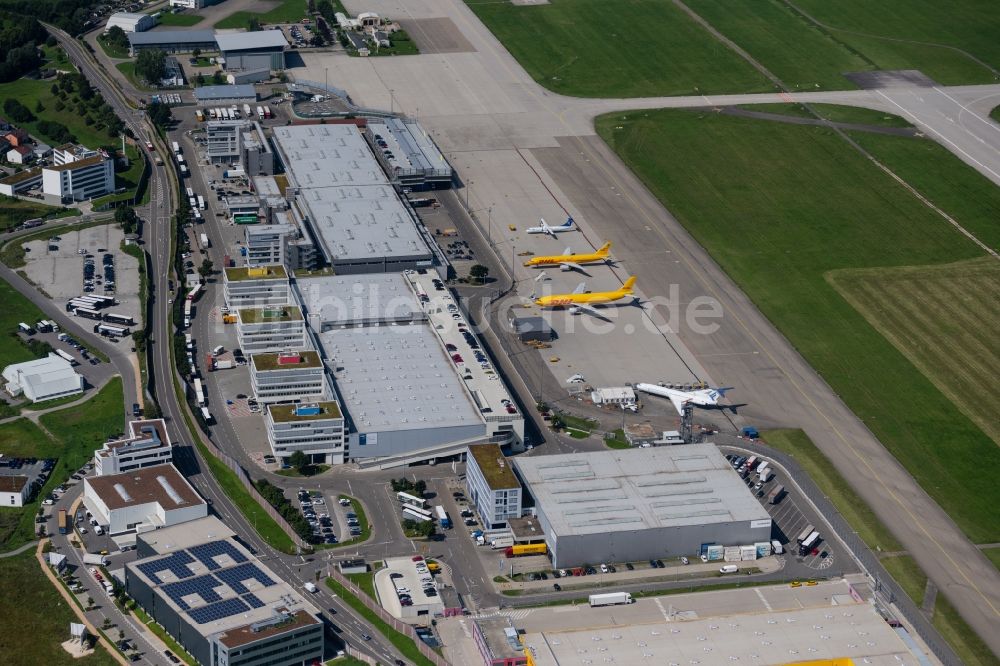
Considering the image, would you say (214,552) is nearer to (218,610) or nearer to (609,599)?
(218,610)

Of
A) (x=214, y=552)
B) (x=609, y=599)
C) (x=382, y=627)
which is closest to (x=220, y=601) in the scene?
(x=214, y=552)

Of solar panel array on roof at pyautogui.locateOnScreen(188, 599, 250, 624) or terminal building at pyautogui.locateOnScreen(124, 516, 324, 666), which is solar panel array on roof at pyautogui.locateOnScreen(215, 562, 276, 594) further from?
solar panel array on roof at pyautogui.locateOnScreen(188, 599, 250, 624)

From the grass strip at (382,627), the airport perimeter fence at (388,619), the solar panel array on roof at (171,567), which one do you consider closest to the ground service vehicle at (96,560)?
the solar panel array on roof at (171,567)

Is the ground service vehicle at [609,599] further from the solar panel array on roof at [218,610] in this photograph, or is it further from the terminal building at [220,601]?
the solar panel array on roof at [218,610]

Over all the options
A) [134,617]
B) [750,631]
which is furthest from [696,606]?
[134,617]

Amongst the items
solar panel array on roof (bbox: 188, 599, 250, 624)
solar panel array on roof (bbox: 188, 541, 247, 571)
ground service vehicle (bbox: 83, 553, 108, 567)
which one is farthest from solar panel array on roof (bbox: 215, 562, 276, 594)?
ground service vehicle (bbox: 83, 553, 108, 567)

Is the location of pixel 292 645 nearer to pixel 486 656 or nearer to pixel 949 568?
pixel 486 656
